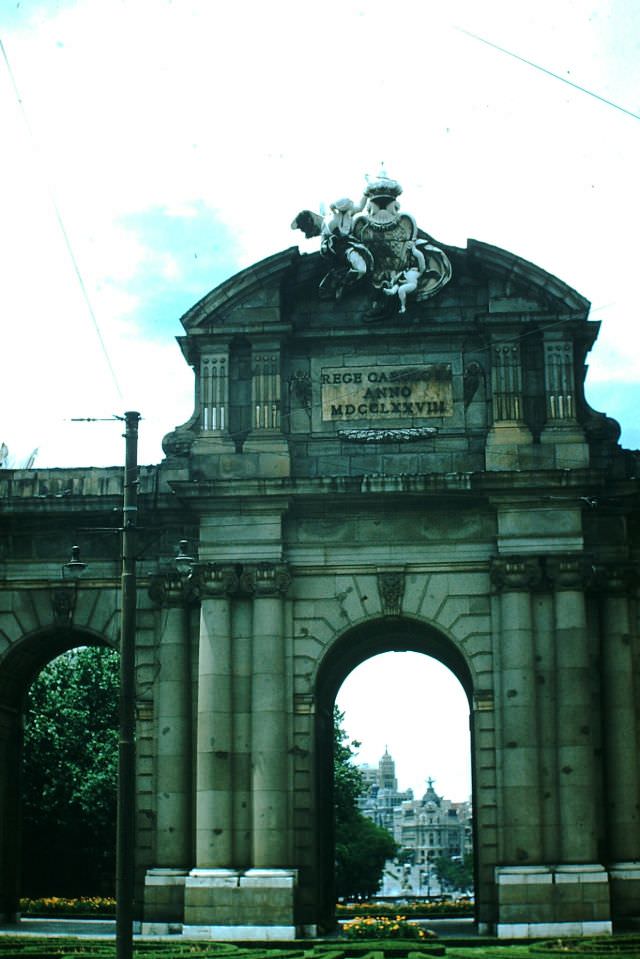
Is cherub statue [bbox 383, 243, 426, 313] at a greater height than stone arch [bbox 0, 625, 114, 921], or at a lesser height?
greater

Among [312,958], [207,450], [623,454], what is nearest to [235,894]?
[312,958]

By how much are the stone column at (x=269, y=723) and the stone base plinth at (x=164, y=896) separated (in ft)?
6.22

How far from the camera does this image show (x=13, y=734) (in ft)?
121

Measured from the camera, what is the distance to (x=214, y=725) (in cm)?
3228

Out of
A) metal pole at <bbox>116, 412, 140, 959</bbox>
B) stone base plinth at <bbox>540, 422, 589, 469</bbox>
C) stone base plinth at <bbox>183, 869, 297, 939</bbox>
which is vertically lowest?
stone base plinth at <bbox>183, 869, 297, 939</bbox>

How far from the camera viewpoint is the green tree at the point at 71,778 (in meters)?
54.0

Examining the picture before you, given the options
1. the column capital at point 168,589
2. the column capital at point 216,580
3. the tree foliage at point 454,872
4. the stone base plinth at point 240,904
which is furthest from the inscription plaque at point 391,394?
the tree foliage at point 454,872

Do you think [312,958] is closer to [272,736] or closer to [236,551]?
[272,736]

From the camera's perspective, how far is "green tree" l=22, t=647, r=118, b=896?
54.0 meters

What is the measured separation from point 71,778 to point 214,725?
23.5m

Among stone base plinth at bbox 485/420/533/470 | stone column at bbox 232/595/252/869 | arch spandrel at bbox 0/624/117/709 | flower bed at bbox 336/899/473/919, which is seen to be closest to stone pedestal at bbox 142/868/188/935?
stone column at bbox 232/595/252/869

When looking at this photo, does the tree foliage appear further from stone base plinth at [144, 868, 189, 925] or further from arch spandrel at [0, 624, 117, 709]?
stone base plinth at [144, 868, 189, 925]

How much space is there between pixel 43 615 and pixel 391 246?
11.7m

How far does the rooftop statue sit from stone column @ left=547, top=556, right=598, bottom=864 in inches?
277
